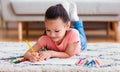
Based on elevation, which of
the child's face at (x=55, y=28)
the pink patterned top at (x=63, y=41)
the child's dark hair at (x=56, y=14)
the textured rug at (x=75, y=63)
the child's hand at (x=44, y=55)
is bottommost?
the textured rug at (x=75, y=63)

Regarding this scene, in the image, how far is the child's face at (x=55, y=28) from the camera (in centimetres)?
121

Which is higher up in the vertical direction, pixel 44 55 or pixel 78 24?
pixel 78 24

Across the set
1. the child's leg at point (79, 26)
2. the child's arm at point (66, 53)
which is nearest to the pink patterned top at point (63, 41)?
the child's arm at point (66, 53)

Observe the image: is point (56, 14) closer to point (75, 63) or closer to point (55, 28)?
point (55, 28)

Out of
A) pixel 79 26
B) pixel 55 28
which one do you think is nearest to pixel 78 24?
pixel 79 26

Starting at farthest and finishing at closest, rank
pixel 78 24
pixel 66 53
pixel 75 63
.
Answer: pixel 78 24 → pixel 66 53 → pixel 75 63

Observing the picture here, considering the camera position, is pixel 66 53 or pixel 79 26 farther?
pixel 79 26

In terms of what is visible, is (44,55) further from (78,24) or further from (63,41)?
(78,24)

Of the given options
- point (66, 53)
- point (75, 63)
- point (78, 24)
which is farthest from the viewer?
point (78, 24)

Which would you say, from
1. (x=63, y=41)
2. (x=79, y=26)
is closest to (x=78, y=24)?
(x=79, y=26)

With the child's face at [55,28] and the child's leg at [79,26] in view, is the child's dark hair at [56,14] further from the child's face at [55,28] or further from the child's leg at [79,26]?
the child's leg at [79,26]

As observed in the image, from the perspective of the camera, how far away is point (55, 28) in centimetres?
121

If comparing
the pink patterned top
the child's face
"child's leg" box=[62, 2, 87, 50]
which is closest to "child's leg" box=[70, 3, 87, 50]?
"child's leg" box=[62, 2, 87, 50]

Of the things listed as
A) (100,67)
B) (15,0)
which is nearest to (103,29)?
(15,0)
